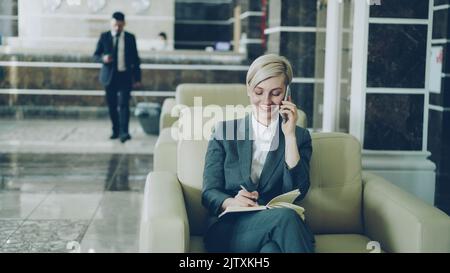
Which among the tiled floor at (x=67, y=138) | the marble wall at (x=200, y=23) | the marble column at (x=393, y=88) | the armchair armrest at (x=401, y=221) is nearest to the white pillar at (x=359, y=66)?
the marble column at (x=393, y=88)

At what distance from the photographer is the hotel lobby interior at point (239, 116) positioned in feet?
9.91

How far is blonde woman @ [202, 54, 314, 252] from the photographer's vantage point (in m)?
2.74

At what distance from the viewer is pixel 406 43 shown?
4742 mm

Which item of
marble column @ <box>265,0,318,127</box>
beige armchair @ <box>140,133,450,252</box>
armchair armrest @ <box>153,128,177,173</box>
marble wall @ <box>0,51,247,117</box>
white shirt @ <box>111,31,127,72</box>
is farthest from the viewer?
marble wall @ <box>0,51,247,117</box>

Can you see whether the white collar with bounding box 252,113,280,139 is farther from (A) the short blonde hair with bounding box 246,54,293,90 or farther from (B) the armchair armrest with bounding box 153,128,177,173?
(B) the armchair armrest with bounding box 153,128,177,173

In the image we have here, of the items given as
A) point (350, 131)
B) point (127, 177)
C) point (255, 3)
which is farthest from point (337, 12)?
point (255, 3)

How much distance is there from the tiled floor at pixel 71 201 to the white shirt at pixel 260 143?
1.34 meters

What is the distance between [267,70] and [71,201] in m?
2.91

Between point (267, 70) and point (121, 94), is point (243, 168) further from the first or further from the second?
point (121, 94)

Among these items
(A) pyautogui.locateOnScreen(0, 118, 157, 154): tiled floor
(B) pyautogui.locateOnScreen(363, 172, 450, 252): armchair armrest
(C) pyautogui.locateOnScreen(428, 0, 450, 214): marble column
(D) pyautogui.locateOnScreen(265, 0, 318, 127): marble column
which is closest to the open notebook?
(B) pyautogui.locateOnScreen(363, 172, 450, 252): armchair armrest

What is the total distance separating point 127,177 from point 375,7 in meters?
2.75

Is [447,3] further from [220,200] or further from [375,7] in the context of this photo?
[220,200]

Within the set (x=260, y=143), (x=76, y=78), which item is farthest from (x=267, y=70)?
(x=76, y=78)

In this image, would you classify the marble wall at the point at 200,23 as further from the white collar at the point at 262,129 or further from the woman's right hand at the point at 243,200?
the woman's right hand at the point at 243,200
